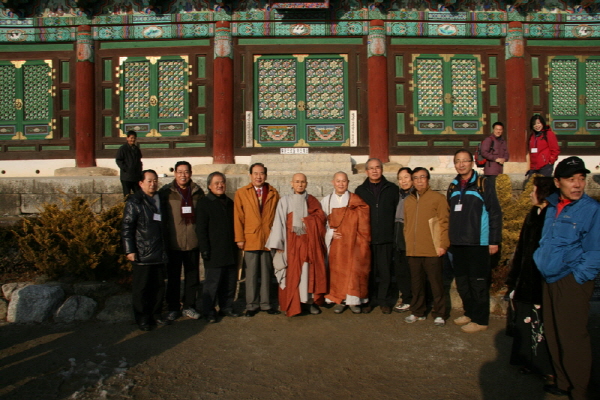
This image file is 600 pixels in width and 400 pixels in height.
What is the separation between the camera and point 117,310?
16.4ft

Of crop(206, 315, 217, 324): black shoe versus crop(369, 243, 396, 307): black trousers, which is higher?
crop(369, 243, 396, 307): black trousers

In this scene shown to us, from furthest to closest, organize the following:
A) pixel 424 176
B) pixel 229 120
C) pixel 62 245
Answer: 1. pixel 229 120
2. pixel 62 245
3. pixel 424 176

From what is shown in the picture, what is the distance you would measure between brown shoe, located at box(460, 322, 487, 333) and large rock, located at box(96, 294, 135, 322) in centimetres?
358

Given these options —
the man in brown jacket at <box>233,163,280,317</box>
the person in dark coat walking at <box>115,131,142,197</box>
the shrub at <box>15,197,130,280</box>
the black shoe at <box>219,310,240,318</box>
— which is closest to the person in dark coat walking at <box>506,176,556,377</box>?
the man in brown jacket at <box>233,163,280,317</box>

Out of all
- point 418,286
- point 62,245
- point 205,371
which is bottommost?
point 205,371

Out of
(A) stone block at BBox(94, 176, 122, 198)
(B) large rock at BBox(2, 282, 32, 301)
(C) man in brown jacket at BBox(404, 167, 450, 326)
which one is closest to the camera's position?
(C) man in brown jacket at BBox(404, 167, 450, 326)

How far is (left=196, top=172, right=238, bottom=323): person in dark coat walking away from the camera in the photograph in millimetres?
4691

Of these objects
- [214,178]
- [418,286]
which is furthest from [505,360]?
[214,178]

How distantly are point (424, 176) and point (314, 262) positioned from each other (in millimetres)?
1517

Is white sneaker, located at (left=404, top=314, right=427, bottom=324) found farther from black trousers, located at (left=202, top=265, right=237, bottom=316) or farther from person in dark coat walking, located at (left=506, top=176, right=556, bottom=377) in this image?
black trousers, located at (left=202, top=265, right=237, bottom=316)

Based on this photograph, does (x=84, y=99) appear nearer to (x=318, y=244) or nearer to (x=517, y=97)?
(x=318, y=244)

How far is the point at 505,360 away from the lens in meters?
3.60

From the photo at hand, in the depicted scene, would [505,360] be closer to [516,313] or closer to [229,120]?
[516,313]

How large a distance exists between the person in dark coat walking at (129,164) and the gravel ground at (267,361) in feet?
8.47
